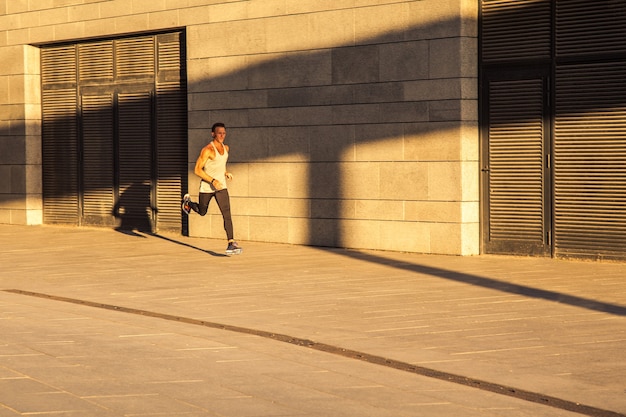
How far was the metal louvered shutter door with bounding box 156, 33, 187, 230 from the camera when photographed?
2027 centimetres

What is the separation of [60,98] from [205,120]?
14.3 feet

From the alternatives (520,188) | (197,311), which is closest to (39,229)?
(520,188)

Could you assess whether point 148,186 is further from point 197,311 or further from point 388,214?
point 197,311

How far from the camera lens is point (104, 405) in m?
6.53

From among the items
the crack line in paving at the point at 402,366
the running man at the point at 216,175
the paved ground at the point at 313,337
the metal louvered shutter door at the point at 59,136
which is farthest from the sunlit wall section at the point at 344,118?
the crack line in paving at the point at 402,366

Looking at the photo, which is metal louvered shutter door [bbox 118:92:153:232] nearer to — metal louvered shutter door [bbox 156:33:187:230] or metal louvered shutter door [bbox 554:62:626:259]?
metal louvered shutter door [bbox 156:33:187:230]

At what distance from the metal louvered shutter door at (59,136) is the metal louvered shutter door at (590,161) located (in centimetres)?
1021

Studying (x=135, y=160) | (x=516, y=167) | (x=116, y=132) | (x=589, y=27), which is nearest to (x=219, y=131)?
(x=516, y=167)

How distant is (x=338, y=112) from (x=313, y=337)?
852 centimetres

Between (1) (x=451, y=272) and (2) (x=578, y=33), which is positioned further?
(2) (x=578, y=33)

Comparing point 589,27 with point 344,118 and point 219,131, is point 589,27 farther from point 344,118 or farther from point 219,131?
point 219,131

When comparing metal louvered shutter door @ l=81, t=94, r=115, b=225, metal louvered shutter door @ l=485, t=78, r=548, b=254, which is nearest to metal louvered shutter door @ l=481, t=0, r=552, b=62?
metal louvered shutter door @ l=485, t=78, r=548, b=254

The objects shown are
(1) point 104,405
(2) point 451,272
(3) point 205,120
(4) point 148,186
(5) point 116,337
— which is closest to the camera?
(1) point 104,405

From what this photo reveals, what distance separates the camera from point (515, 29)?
51.9 feet
